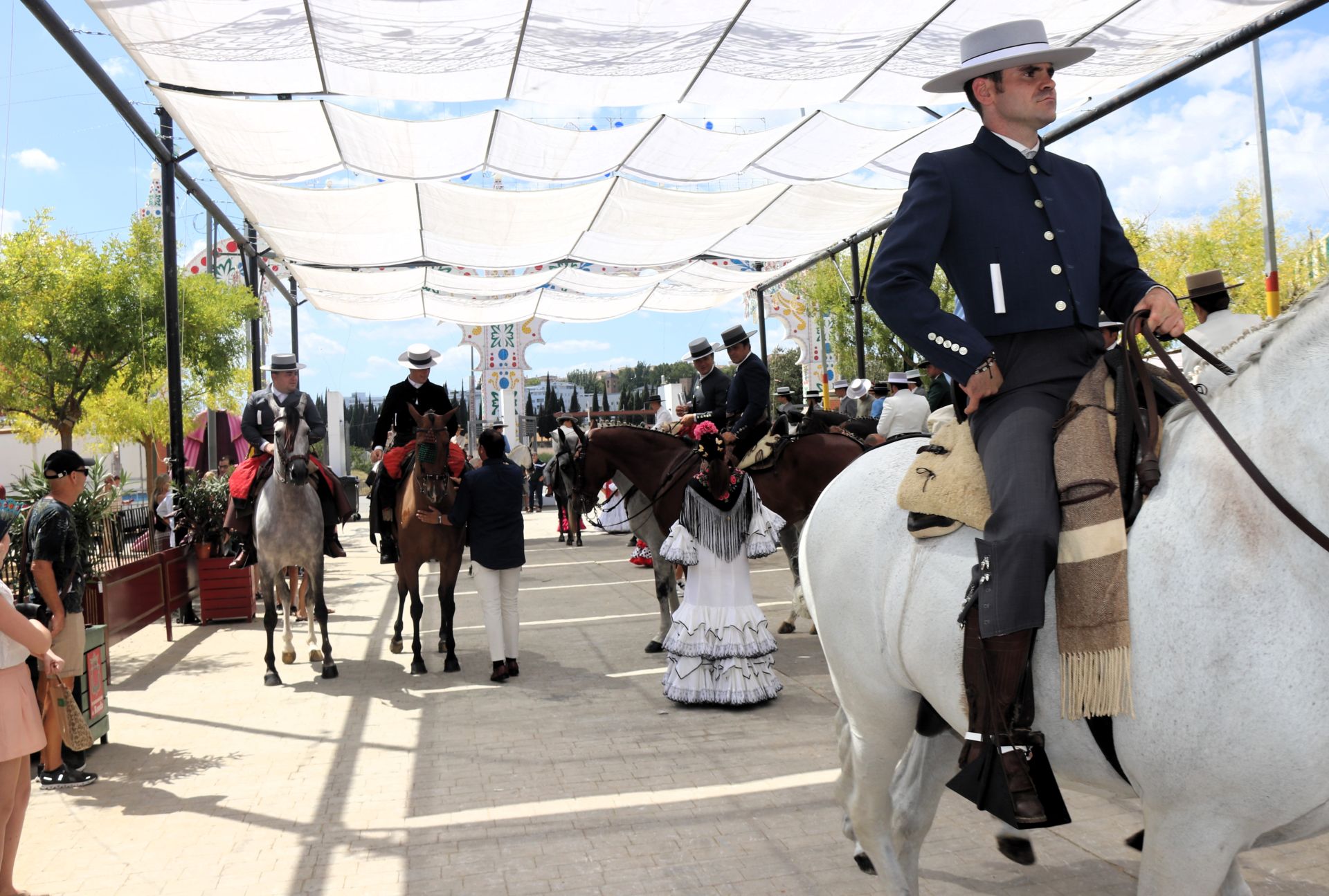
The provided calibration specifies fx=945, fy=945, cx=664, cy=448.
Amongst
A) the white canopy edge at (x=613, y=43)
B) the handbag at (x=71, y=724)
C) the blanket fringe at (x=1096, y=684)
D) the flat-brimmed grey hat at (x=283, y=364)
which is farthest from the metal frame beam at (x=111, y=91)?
the blanket fringe at (x=1096, y=684)

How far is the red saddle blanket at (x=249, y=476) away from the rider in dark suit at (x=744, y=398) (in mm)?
3539

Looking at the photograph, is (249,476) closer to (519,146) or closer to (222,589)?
(222,589)

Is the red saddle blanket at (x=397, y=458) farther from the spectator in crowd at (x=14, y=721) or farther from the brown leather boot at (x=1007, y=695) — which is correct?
the brown leather boot at (x=1007, y=695)

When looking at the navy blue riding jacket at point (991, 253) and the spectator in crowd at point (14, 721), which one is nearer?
the navy blue riding jacket at point (991, 253)

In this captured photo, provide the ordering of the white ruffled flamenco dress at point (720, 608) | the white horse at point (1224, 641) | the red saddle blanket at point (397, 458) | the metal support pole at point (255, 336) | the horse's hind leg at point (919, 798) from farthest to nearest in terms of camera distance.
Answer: the metal support pole at point (255, 336) < the red saddle blanket at point (397, 458) < the white ruffled flamenco dress at point (720, 608) < the horse's hind leg at point (919, 798) < the white horse at point (1224, 641)

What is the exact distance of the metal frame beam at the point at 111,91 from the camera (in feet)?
22.4

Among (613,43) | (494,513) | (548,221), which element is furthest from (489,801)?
(548,221)

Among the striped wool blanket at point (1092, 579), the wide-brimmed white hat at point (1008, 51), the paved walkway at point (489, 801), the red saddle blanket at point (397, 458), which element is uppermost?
the wide-brimmed white hat at point (1008, 51)

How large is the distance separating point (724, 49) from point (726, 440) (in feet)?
12.7

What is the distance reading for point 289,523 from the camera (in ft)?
27.8

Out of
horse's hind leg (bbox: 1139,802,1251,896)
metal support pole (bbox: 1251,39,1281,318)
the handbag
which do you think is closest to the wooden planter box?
the handbag

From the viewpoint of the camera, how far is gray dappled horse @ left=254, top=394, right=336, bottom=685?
8219 millimetres

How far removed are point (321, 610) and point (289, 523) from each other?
0.90 metres

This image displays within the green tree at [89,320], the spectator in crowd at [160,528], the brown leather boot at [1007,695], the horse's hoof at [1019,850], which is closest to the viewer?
the brown leather boot at [1007,695]
